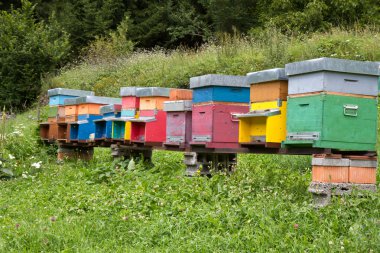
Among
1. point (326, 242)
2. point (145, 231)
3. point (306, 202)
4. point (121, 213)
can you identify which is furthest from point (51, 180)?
point (326, 242)

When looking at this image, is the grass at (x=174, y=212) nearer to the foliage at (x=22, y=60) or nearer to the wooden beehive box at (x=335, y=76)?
the wooden beehive box at (x=335, y=76)

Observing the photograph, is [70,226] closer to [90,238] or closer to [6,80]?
[90,238]

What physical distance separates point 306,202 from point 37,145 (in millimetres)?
7559

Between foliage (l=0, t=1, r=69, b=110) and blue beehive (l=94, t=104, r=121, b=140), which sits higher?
foliage (l=0, t=1, r=69, b=110)

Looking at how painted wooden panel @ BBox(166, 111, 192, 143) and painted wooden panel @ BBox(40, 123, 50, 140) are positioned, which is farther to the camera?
painted wooden panel @ BBox(40, 123, 50, 140)

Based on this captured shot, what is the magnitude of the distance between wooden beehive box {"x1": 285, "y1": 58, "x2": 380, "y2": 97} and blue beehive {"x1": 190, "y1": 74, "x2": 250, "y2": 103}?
51.2 inches

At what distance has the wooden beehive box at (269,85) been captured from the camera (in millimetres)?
5652

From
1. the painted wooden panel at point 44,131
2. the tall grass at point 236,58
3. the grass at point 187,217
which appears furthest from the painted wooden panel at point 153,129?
the tall grass at point 236,58

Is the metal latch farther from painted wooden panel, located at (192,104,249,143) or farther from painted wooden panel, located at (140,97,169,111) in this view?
painted wooden panel, located at (140,97,169,111)

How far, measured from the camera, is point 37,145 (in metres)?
11.5

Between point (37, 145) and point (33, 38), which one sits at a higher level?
point (33, 38)

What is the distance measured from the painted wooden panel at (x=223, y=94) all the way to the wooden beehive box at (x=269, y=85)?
62 cm

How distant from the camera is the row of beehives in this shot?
16.8ft

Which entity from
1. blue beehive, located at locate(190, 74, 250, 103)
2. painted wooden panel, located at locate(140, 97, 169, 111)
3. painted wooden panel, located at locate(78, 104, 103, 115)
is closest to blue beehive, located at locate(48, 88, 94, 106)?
painted wooden panel, located at locate(78, 104, 103, 115)
